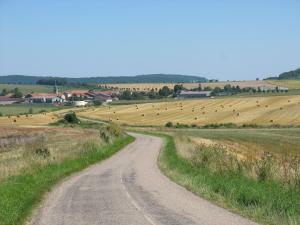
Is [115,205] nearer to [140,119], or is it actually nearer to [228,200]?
[228,200]

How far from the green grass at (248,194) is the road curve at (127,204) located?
1.27ft

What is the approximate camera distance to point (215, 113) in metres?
100

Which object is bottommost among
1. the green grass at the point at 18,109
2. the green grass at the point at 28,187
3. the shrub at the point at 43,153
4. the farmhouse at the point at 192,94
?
the green grass at the point at 18,109

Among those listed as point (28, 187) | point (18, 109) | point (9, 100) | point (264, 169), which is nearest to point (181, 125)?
point (18, 109)

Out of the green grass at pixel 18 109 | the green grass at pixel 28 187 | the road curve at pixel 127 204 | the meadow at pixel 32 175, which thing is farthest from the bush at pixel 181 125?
the road curve at pixel 127 204

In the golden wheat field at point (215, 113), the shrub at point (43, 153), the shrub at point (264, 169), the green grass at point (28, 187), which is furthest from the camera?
the golden wheat field at point (215, 113)

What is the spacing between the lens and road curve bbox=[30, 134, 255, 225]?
13430mm

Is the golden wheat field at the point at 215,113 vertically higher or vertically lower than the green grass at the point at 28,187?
lower

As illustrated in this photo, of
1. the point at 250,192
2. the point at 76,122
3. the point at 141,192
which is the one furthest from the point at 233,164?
the point at 76,122

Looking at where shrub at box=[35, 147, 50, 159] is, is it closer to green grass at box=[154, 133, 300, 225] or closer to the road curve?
the road curve

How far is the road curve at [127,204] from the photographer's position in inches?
529

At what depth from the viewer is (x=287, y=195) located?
51.6 ft

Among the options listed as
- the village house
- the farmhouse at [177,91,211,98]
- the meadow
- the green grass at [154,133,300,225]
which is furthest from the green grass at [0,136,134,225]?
the village house

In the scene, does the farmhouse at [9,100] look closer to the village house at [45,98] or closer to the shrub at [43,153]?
the village house at [45,98]
